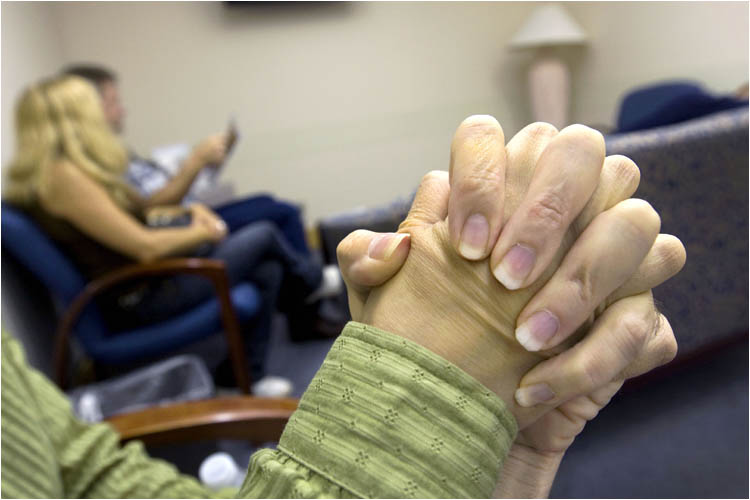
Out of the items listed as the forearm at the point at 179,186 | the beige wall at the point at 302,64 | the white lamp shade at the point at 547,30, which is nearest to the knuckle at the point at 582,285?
the forearm at the point at 179,186

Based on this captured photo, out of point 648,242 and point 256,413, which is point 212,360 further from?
point 648,242

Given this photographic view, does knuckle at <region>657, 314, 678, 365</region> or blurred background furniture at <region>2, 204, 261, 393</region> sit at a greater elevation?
knuckle at <region>657, 314, 678, 365</region>

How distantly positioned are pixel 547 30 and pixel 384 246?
2.89 m

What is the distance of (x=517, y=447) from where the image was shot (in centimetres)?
22

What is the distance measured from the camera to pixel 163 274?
1230 mm

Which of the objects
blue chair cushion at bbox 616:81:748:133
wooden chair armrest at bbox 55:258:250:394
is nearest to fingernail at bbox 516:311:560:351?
blue chair cushion at bbox 616:81:748:133

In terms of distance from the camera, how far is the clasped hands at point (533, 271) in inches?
7.3

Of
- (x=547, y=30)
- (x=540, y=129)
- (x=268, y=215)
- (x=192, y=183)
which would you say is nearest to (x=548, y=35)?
(x=547, y=30)

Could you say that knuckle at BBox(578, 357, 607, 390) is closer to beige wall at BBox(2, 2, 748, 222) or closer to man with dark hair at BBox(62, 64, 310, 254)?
man with dark hair at BBox(62, 64, 310, 254)

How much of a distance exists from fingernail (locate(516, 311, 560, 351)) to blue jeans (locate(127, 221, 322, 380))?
1.18 metres

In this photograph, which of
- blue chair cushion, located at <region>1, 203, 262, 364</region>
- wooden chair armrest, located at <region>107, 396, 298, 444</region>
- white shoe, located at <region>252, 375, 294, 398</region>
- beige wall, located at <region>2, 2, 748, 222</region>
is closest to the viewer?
wooden chair armrest, located at <region>107, 396, 298, 444</region>

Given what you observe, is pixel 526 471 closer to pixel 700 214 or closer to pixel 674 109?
pixel 700 214

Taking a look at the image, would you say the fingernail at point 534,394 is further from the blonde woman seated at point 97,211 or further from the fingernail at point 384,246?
the blonde woman seated at point 97,211

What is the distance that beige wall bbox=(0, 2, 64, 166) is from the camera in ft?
4.75
